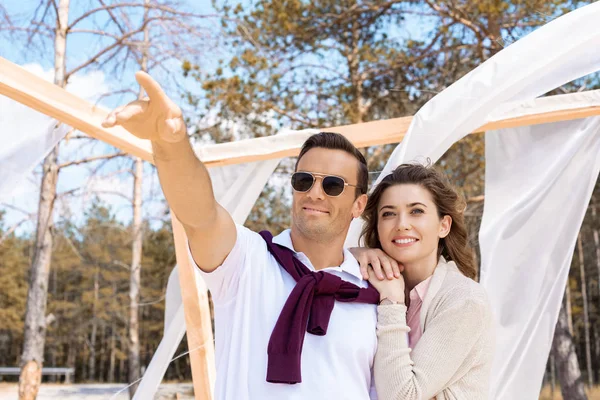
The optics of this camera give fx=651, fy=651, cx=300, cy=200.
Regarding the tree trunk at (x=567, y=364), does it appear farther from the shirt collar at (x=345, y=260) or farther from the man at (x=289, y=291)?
the man at (x=289, y=291)

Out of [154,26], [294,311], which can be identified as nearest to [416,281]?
[294,311]

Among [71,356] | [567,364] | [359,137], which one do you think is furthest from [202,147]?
[71,356]

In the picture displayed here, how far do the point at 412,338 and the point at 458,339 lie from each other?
199 mm

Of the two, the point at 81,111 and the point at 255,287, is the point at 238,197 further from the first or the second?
the point at 255,287

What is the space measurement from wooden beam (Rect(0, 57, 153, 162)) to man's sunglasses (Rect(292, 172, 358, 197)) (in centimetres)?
108

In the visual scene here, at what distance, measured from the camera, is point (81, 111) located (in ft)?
8.86

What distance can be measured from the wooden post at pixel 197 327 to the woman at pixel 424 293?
1.14 metres

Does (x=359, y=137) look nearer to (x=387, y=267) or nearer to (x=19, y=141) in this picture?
(x=387, y=267)

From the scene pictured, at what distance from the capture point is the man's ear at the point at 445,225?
2.33 m

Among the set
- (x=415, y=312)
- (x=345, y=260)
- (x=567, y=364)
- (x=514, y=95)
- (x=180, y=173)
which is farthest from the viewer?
(x=567, y=364)

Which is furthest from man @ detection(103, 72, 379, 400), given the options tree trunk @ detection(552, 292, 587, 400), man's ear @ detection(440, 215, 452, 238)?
tree trunk @ detection(552, 292, 587, 400)

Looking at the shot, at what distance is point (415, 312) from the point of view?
215 centimetres

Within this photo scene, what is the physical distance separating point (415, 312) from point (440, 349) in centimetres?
24

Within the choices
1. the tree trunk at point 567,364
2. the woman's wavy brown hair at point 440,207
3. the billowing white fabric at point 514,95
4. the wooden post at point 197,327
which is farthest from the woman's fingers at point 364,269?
the tree trunk at point 567,364
